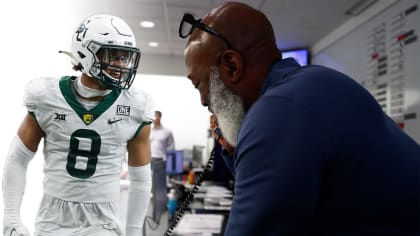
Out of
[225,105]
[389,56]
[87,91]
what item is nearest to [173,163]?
[389,56]

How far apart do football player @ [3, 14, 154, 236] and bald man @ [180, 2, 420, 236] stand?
0.87 metres

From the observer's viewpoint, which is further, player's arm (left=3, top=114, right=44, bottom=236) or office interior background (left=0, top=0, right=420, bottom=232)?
office interior background (left=0, top=0, right=420, bottom=232)

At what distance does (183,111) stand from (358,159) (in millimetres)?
6925

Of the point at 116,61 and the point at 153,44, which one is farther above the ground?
the point at 153,44

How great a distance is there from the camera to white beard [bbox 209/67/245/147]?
2.36ft

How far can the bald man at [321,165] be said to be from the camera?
49 cm

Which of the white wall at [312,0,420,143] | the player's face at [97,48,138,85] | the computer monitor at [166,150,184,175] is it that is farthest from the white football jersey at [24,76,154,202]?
the computer monitor at [166,150,184,175]

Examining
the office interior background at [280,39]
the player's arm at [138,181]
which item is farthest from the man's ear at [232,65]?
the player's arm at [138,181]

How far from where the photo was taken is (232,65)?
690 mm

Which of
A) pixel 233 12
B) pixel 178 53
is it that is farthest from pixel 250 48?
pixel 178 53

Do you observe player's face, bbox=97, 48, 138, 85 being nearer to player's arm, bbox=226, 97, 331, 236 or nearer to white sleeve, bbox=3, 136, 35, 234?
white sleeve, bbox=3, 136, 35, 234

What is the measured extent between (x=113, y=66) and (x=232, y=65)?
767mm

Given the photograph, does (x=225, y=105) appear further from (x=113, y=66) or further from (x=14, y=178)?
(x=14, y=178)

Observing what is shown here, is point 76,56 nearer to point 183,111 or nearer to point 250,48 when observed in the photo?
point 250,48
